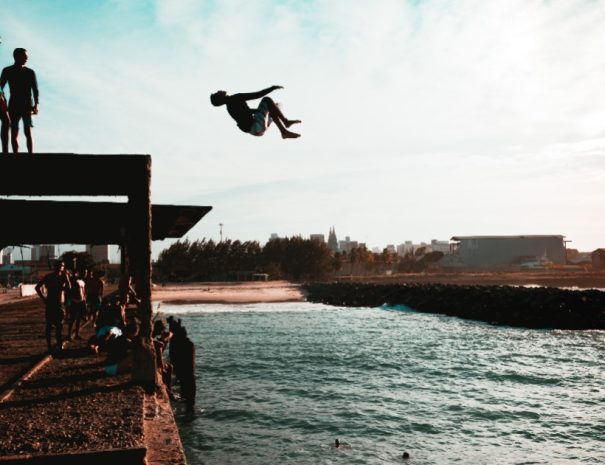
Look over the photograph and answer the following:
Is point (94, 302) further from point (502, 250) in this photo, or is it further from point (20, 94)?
point (502, 250)

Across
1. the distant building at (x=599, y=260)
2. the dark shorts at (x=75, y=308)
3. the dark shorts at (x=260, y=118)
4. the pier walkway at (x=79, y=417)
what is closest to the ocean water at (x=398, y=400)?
the pier walkway at (x=79, y=417)

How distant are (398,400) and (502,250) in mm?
109631

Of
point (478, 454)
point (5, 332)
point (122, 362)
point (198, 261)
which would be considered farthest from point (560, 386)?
point (198, 261)

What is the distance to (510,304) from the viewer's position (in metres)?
37.3

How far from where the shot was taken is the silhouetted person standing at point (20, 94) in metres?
8.25

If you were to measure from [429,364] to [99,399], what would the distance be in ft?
49.6

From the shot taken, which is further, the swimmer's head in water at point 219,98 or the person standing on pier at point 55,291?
the person standing on pier at point 55,291

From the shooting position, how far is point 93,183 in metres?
9.38

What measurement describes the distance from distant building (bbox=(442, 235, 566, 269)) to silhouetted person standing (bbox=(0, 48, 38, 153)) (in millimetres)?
111166

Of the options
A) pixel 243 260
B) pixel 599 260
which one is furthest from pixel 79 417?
pixel 599 260

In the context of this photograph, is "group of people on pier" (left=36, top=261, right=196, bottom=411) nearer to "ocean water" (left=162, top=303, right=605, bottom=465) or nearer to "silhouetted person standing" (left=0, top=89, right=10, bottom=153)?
"ocean water" (left=162, top=303, right=605, bottom=465)

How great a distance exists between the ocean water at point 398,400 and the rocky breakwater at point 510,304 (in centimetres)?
517

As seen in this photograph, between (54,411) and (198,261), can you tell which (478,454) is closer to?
(54,411)

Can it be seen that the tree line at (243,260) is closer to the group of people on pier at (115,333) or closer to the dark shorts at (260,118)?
the group of people on pier at (115,333)
